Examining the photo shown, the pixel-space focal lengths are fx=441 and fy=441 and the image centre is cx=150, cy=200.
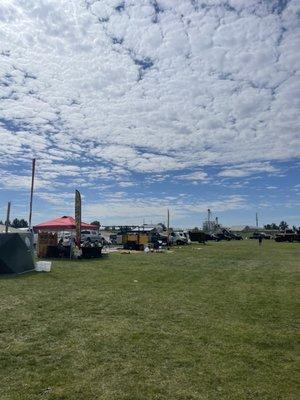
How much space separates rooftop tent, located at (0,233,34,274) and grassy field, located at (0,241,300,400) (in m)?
3.51

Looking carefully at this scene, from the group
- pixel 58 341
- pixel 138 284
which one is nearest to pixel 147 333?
pixel 58 341

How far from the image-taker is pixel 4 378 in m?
5.51

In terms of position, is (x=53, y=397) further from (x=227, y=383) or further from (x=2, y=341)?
(x=2, y=341)

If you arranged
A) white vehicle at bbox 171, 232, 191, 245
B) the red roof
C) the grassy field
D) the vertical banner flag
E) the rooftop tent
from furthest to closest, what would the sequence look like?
white vehicle at bbox 171, 232, 191, 245, the red roof, the vertical banner flag, the rooftop tent, the grassy field

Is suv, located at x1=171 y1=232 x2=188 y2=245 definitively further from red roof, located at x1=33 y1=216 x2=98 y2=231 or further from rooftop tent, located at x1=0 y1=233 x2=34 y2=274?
rooftop tent, located at x1=0 y1=233 x2=34 y2=274

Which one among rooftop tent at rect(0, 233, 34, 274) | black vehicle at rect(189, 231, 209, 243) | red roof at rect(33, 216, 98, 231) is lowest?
rooftop tent at rect(0, 233, 34, 274)

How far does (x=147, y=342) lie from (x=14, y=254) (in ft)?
38.1

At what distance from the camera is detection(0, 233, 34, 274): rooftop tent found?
17109mm

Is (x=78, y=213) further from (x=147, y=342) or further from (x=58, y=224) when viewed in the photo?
(x=147, y=342)

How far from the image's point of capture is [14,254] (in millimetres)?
17547

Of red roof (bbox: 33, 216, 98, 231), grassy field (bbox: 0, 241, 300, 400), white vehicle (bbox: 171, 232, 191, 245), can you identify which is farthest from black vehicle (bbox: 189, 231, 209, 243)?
grassy field (bbox: 0, 241, 300, 400)

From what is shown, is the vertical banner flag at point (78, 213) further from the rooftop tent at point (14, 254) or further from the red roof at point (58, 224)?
the rooftop tent at point (14, 254)

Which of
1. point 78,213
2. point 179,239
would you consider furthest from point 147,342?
point 179,239

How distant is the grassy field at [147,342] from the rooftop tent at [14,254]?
3.51 m
